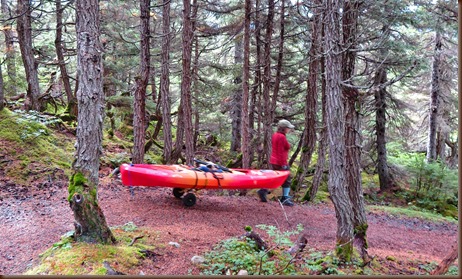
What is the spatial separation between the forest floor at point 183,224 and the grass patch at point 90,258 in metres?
0.16

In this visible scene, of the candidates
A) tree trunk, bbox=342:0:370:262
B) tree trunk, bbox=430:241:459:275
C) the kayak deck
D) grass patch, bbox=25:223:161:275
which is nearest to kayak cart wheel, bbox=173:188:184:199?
the kayak deck

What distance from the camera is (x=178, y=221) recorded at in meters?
6.08

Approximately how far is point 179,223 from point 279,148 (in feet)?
12.4

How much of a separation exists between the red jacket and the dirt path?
1.17 metres

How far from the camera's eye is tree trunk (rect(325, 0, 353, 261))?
4.30 meters

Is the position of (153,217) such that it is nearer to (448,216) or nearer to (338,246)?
(338,246)

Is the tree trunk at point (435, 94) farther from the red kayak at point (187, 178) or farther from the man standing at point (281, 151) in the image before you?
the red kayak at point (187, 178)

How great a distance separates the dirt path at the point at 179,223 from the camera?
4594 millimetres

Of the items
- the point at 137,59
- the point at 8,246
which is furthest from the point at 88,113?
the point at 137,59

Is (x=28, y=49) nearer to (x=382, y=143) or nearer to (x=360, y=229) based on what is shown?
(x=360, y=229)

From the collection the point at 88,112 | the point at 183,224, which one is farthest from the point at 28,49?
the point at 183,224

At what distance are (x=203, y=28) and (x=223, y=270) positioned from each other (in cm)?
1165

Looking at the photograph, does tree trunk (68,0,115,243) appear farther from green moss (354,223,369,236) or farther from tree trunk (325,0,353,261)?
green moss (354,223,369,236)

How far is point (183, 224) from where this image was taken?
5887mm
